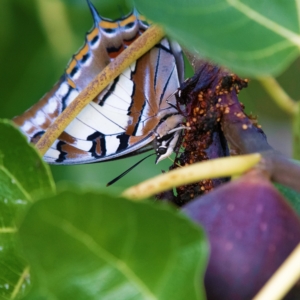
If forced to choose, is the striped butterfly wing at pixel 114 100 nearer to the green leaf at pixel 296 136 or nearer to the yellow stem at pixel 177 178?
the green leaf at pixel 296 136

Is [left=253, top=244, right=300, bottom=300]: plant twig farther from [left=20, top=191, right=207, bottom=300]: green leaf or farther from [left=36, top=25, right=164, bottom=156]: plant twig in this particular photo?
[left=36, top=25, right=164, bottom=156]: plant twig

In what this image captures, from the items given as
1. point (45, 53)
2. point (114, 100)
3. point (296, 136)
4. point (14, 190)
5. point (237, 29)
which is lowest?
point (45, 53)

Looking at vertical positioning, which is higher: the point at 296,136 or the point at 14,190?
the point at 296,136

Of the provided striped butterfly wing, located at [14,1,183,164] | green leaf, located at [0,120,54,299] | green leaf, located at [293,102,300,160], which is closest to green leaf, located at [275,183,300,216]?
green leaf, located at [293,102,300,160]

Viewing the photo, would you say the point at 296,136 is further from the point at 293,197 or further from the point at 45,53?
the point at 45,53

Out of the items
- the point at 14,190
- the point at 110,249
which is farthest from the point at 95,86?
the point at 110,249

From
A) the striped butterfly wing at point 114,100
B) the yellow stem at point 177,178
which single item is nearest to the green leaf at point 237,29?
→ the yellow stem at point 177,178

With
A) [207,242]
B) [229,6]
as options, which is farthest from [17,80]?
[207,242]

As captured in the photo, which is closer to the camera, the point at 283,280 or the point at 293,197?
the point at 283,280
